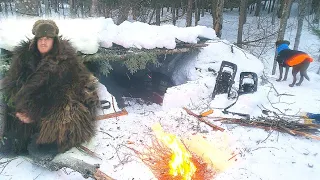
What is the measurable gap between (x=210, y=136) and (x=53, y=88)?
14.4 ft

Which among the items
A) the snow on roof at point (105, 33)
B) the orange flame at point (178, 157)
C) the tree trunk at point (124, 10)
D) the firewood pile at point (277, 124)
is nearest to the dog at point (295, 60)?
the snow on roof at point (105, 33)

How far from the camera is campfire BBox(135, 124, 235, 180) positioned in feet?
16.1

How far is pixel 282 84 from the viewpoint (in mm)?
9688

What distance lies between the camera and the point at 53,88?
203cm

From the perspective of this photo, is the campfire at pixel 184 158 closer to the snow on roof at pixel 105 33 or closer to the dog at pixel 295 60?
the snow on roof at pixel 105 33

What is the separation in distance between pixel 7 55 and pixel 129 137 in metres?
2.79

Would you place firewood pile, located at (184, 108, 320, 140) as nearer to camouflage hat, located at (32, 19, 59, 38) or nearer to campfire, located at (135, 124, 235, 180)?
campfire, located at (135, 124, 235, 180)

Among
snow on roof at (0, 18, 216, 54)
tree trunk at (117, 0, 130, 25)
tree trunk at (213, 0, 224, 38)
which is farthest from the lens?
tree trunk at (117, 0, 130, 25)

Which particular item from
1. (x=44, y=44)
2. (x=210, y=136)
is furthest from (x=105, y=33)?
(x=44, y=44)

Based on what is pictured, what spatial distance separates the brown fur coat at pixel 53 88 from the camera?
2031mm

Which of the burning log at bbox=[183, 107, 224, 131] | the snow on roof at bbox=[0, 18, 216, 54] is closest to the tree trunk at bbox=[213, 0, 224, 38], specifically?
the snow on roof at bbox=[0, 18, 216, 54]

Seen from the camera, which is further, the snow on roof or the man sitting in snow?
the snow on roof

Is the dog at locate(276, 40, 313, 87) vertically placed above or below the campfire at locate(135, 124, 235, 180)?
above

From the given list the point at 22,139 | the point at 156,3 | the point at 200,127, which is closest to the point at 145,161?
the point at 200,127
